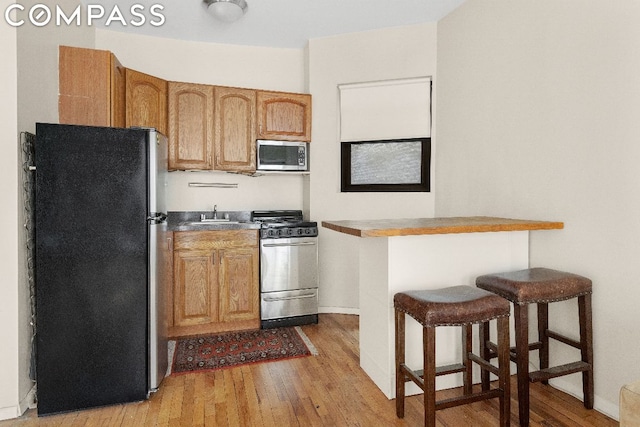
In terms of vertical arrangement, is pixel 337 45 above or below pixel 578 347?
above

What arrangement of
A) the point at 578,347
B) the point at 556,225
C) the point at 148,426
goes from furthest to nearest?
the point at 556,225, the point at 578,347, the point at 148,426

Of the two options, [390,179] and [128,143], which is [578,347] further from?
[128,143]

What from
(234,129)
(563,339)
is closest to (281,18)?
(234,129)

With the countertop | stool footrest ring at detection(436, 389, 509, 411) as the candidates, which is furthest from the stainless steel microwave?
stool footrest ring at detection(436, 389, 509, 411)

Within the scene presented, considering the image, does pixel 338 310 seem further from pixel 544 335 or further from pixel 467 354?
pixel 544 335

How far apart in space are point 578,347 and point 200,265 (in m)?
2.82

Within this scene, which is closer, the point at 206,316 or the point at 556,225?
the point at 556,225

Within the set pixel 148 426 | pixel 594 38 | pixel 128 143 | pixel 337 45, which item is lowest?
pixel 148 426

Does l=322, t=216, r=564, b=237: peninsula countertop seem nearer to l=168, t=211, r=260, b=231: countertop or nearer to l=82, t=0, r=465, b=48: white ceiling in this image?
l=168, t=211, r=260, b=231: countertop

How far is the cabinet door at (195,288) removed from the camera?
3359 millimetres

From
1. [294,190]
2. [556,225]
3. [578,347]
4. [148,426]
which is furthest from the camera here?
[294,190]

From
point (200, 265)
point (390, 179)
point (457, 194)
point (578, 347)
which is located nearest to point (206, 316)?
point (200, 265)

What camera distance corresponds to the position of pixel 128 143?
2201 mm

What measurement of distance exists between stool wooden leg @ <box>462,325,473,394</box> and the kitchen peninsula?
128mm
